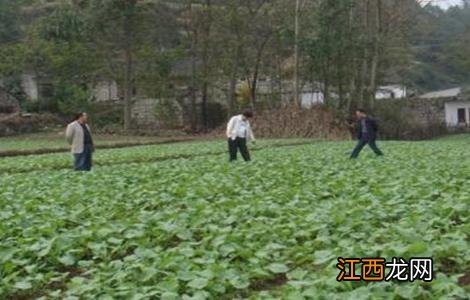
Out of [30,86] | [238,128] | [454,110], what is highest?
[30,86]

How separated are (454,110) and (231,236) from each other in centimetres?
5596

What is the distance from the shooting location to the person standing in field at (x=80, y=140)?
661 inches

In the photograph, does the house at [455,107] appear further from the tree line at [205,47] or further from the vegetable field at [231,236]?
the vegetable field at [231,236]

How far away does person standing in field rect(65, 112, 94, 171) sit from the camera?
16797 mm

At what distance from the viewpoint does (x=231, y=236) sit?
23.6 feet

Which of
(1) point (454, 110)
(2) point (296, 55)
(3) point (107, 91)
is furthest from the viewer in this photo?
(1) point (454, 110)

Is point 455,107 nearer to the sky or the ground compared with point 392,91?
nearer to the ground

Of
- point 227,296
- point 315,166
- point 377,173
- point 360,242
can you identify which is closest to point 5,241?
point 227,296

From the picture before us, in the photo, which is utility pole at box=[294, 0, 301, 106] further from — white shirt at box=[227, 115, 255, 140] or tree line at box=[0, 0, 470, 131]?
white shirt at box=[227, 115, 255, 140]

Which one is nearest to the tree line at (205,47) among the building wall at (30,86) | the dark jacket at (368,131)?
the building wall at (30,86)

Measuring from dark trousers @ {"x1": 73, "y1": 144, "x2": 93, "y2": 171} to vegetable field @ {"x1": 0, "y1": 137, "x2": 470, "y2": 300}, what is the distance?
416cm

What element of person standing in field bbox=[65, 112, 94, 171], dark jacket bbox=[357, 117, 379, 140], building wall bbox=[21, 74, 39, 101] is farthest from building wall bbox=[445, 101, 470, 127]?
person standing in field bbox=[65, 112, 94, 171]

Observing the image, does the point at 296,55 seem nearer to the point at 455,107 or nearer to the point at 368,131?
the point at 455,107

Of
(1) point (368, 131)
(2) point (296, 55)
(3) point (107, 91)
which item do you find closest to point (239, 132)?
(1) point (368, 131)
